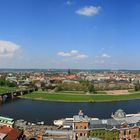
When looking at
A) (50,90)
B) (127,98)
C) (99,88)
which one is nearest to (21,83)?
(50,90)

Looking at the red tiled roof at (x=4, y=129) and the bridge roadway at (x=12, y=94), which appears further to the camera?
the bridge roadway at (x=12, y=94)

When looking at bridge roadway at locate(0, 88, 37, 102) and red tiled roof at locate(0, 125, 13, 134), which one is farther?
bridge roadway at locate(0, 88, 37, 102)

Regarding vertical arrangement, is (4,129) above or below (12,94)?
above

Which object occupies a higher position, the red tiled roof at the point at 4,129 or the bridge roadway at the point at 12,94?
the red tiled roof at the point at 4,129

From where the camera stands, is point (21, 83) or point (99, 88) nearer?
point (99, 88)

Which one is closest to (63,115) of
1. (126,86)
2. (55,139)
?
(55,139)

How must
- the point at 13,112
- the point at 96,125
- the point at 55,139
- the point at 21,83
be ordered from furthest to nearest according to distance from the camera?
the point at 21,83, the point at 13,112, the point at 96,125, the point at 55,139

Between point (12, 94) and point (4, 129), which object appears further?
point (12, 94)

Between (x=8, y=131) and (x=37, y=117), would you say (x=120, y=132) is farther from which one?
(x=37, y=117)

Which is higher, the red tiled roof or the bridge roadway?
the red tiled roof

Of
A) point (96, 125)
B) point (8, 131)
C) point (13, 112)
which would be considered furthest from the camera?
point (13, 112)
